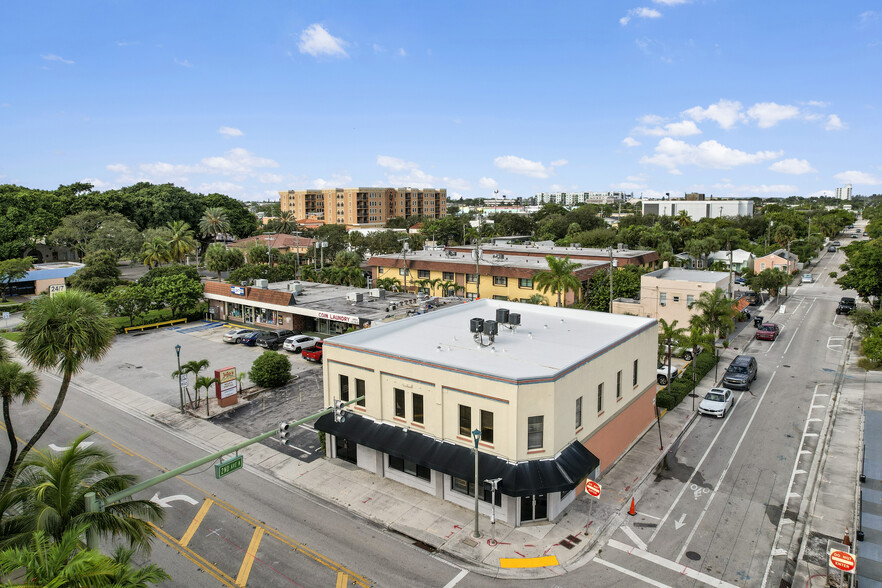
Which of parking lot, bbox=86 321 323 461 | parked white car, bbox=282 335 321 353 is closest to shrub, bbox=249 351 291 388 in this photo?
parking lot, bbox=86 321 323 461

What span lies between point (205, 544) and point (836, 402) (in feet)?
126

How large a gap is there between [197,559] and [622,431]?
20499mm

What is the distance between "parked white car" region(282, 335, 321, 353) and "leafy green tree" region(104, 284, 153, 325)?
21380 mm

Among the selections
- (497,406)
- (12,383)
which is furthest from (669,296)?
(12,383)

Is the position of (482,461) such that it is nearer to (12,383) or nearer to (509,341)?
(509,341)

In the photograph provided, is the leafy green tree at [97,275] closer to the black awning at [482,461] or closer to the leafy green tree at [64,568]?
the black awning at [482,461]

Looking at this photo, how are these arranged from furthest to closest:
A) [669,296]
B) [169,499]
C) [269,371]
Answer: [669,296] → [269,371] → [169,499]

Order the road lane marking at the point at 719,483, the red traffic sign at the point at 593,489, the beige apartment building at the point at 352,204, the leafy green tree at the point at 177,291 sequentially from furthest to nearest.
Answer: the beige apartment building at the point at 352,204, the leafy green tree at the point at 177,291, the red traffic sign at the point at 593,489, the road lane marking at the point at 719,483

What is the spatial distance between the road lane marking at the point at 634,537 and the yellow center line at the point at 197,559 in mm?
14824

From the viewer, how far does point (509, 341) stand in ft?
93.8

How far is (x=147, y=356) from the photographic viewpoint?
159 feet

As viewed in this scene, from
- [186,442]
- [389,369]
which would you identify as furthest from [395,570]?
[186,442]

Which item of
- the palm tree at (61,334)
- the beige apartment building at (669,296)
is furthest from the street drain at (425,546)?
the beige apartment building at (669,296)

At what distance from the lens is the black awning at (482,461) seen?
68.8ft
